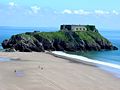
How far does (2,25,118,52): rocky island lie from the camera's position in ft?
376

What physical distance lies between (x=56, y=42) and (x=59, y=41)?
3.72 feet

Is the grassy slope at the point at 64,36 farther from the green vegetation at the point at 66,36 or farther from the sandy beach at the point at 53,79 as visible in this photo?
the sandy beach at the point at 53,79

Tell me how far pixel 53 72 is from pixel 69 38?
6619cm

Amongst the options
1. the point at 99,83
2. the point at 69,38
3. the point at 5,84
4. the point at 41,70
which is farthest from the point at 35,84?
the point at 69,38

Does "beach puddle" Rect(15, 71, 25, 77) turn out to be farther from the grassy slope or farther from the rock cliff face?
the grassy slope

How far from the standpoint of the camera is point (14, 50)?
357ft

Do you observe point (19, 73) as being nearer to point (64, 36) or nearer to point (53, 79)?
point (53, 79)

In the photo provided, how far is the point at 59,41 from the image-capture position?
123875 mm

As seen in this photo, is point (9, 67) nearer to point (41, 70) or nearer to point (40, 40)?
point (41, 70)

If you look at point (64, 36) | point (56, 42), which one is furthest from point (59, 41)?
point (64, 36)

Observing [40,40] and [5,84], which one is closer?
[5,84]

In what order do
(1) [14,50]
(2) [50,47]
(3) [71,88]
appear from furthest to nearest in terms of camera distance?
(2) [50,47], (1) [14,50], (3) [71,88]

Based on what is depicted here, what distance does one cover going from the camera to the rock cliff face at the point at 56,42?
376 ft

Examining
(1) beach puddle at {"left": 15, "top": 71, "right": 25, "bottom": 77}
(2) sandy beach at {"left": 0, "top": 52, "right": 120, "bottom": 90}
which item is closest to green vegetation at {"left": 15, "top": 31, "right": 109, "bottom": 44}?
(2) sandy beach at {"left": 0, "top": 52, "right": 120, "bottom": 90}
